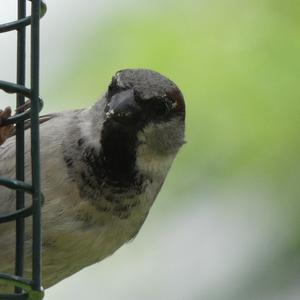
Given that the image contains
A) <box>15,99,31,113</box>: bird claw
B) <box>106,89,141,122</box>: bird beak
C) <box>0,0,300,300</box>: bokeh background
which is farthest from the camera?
<box>0,0,300,300</box>: bokeh background

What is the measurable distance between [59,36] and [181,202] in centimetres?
85

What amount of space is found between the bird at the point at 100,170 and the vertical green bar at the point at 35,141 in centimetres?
46

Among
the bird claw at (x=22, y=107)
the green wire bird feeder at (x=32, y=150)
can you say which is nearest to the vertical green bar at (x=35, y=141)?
the green wire bird feeder at (x=32, y=150)

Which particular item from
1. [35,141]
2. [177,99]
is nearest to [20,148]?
[35,141]

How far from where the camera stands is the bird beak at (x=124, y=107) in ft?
11.8

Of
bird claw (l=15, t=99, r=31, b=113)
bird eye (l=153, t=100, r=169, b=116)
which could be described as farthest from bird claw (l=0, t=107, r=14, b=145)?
bird eye (l=153, t=100, r=169, b=116)

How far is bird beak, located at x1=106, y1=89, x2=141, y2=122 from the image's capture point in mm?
3582

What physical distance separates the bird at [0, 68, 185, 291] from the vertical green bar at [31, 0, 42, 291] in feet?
1.50

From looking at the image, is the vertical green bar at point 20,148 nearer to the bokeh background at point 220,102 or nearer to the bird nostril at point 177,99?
the bird nostril at point 177,99

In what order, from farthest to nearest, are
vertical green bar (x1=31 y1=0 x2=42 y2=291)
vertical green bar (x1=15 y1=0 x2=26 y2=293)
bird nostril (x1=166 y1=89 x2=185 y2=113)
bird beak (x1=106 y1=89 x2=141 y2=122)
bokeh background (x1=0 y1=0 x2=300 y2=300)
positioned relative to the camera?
bokeh background (x1=0 y1=0 x2=300 y2=300)
bird nostril (x1=166 y1=89 x2=185 y2=113)
bird beak (x1=106 y1=89 x2=141 y2=122)
vertical green bar (x1=15 y1=0 x2=26 y2=293)
vertical green bar (x1=31 y1=0 x2=42 y2=291)

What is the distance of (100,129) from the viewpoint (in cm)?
372

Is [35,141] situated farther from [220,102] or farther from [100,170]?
[220,102]

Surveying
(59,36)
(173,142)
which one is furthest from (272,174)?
(59,36)

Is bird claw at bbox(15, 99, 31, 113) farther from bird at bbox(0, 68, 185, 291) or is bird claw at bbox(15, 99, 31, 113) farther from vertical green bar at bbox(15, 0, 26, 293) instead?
bird at bbox(0, 68, 185, 291)
